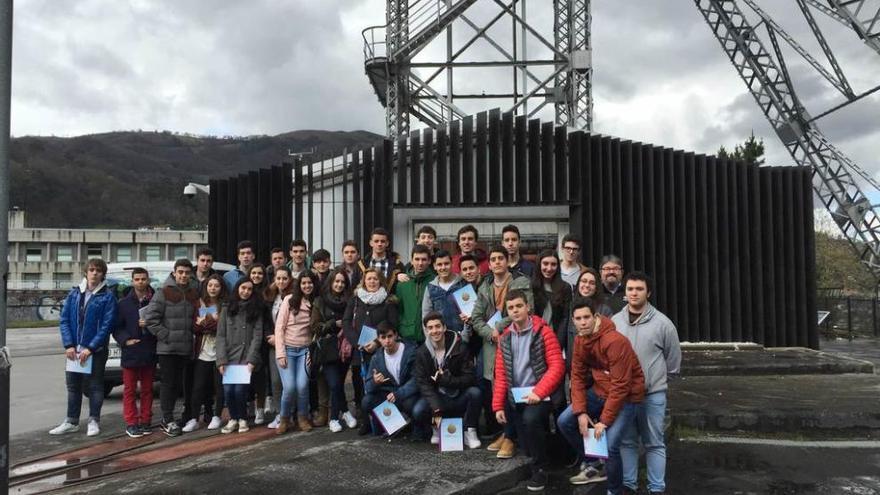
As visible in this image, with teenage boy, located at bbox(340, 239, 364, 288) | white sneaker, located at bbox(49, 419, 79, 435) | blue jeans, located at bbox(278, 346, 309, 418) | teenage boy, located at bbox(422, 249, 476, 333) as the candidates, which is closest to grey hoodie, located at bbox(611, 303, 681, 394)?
teenage boy, located at bbox(422, 249, 476, 333)

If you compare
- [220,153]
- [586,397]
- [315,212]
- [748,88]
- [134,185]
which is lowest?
[586,397]

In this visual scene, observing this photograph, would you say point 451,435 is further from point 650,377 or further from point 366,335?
point 650,377

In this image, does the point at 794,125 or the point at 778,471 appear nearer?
the point at 778,471

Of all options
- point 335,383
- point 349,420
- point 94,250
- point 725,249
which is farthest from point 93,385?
point 94,250

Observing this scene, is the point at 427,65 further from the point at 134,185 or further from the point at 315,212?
the point at 134,185

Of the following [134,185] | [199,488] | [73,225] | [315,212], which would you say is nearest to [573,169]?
[315,212]

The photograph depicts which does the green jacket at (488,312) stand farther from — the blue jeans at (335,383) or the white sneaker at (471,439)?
the blue jeans at (335,383)

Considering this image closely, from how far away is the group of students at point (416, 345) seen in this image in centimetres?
501

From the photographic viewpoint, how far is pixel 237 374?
23.1 feet

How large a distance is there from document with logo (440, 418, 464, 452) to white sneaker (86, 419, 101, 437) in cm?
417

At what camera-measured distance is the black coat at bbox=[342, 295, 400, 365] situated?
6.68 metres

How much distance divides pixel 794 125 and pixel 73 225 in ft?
317

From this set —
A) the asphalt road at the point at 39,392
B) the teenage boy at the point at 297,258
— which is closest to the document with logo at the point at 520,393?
the teenage boy at the point at 297,258

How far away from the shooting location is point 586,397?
203 inches
